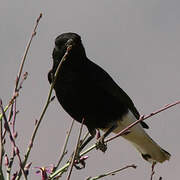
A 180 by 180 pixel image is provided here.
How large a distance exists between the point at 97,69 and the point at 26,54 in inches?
134

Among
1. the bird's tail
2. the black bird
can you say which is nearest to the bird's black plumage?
the black bird

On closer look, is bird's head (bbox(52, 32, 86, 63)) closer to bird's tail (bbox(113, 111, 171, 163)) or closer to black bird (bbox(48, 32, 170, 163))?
black bird (bbox(48, 32, 170, 163))

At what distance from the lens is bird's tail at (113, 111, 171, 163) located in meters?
5.96

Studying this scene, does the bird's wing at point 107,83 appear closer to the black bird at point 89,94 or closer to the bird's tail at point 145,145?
the black bird at point 89,94

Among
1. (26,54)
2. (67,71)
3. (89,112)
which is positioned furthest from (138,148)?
(26,54)

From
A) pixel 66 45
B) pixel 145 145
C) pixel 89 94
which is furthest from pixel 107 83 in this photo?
pixel 145 145

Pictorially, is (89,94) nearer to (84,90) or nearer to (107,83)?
(84,90)

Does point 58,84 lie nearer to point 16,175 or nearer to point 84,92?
point 84,92

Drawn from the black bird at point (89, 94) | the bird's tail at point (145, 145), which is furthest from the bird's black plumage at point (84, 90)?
the bird's tail at point (145, 145)

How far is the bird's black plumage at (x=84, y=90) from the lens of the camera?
5.36m

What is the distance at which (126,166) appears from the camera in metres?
2.67

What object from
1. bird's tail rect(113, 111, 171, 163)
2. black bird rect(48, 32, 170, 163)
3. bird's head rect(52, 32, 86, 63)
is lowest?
bird's tail rect(113, 111, 171, 163)

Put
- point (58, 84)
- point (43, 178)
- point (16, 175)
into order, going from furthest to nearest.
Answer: point (58, 84) → point (16, 175) → point (43, 178)

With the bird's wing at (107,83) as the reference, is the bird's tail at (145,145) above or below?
below
